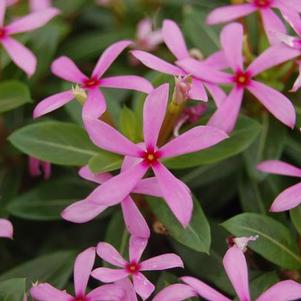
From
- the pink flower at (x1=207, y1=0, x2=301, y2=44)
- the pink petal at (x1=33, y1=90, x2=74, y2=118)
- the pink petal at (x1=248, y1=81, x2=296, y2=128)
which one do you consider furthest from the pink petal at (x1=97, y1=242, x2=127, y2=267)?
the pink flower at (x1=207, y1=0, x2=301, y2=44)

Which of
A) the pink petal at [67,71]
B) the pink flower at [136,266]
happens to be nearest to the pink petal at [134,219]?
the pink flower at [136,266]

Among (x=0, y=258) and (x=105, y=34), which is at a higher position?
(x=105, y=34)

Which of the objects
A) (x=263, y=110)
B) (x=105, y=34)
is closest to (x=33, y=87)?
(x=105, y=34)

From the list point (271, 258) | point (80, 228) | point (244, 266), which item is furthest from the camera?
point (80, 228)

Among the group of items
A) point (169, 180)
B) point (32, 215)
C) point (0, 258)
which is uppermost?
point (169, 180)

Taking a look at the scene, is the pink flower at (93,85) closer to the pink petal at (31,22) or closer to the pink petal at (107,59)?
the pink petal at (107,59)

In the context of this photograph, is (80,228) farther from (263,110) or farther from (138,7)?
(138,7)

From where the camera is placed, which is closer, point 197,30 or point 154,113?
point 154,113
